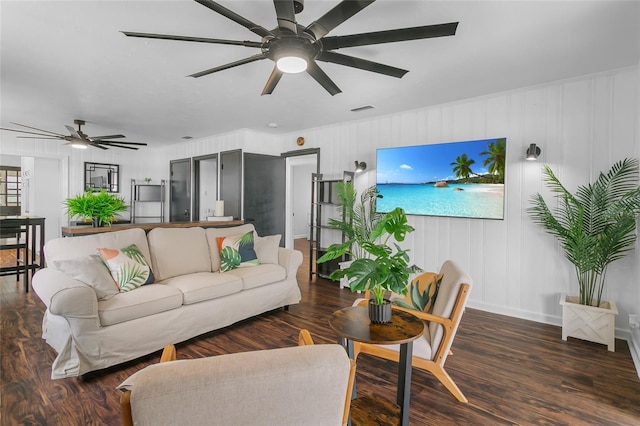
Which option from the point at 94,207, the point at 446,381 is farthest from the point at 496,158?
the point at 94,207

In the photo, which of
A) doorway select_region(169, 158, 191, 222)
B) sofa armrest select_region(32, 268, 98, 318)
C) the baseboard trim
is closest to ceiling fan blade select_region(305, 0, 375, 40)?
sofa armrest select_region(32, 268, 98, 318)

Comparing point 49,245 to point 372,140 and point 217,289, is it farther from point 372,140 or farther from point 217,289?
point 372,140

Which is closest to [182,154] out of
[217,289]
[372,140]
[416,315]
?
[372,140]

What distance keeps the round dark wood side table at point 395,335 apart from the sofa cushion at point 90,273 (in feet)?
5.96

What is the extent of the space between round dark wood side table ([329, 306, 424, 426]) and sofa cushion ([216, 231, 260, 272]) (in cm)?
191

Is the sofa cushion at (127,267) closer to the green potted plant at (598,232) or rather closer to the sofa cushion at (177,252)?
the sofa cushion at (177,252)

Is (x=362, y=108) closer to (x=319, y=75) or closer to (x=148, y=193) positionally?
(x=319, y=75)

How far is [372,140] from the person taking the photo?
193 inches

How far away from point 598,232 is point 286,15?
10.8ft

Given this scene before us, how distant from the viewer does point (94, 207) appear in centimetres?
326

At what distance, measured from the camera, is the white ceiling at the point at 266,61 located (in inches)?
85.2

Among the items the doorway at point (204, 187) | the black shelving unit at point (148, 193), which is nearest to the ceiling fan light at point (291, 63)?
the doorway at point (204, 187)

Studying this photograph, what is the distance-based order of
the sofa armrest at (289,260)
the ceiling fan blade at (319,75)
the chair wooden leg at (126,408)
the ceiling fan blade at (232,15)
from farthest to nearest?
the sofa armrest at (289,260) < the ceiling fan blade at (319,75) < the ceiling fan blade at (232,15) < the chair wooden leg at (126,408)

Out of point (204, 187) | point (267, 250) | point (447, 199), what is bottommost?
point (267, 250)
